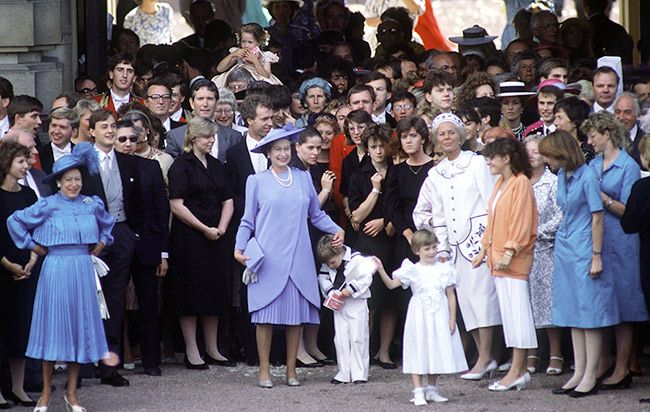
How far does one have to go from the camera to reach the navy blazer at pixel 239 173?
12.4 metres

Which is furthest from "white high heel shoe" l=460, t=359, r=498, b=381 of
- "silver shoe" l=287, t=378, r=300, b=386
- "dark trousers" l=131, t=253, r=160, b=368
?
"dark trousers" l=131, t=253, r=160, b=368

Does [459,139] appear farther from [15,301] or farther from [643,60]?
[643,60]

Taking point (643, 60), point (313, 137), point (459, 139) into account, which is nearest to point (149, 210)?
→ point (313, 137)

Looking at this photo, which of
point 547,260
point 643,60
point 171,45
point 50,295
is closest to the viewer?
point 50,295

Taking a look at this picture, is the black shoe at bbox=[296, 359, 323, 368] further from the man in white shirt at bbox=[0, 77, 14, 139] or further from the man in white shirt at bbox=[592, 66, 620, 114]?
the man in white shirt at bbox=[592, 66, 620, 114]

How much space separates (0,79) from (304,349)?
3.16 meters

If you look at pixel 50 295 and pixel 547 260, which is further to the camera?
pixel 547 260

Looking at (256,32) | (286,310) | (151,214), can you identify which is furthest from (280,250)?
(256,32)

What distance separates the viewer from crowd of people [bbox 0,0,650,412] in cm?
1062

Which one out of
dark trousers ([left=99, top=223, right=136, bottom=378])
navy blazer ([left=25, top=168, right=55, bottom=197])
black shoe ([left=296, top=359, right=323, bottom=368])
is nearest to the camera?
navy blazer ([left=25, top=168, right=55, bottom=197])

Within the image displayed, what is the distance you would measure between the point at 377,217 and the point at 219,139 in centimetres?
149

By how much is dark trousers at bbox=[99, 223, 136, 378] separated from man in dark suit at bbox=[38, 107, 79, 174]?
75cm

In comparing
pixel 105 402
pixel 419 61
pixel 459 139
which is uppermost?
pixel 419 61

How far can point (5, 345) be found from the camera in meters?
10.6
